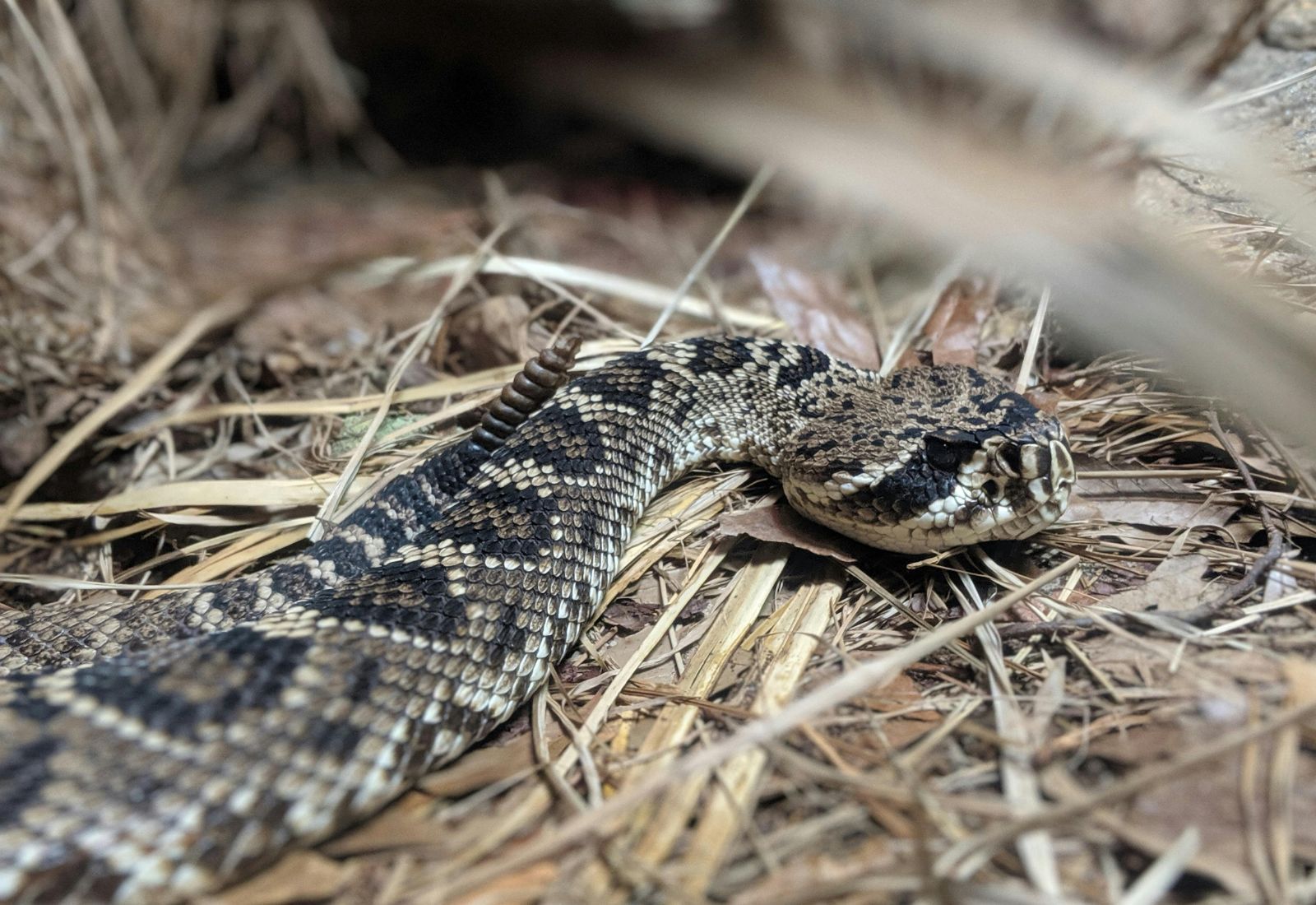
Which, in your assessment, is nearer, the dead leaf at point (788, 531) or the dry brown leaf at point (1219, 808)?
the dry brown leaf at point (1219, 808)

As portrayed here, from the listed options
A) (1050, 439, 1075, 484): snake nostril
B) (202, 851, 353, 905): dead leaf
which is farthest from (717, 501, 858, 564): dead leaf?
(202, 851, 353, 905): dead leaf

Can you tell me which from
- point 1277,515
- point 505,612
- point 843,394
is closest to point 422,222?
point 843,394

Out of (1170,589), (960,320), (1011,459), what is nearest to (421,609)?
(1011,459)

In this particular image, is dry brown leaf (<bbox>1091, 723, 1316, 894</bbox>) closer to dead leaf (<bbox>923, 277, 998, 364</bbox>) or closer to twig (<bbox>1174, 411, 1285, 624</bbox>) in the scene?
twig (<bbox>1174, 411, 1285, 624</bbox>)

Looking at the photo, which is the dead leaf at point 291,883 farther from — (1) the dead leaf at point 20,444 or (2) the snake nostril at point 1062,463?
(1) the dead leaf at point 20,444

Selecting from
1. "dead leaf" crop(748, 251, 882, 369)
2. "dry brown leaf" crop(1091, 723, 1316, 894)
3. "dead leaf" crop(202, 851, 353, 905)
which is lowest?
"dead leaf" crop(202, 851, 353, 905)

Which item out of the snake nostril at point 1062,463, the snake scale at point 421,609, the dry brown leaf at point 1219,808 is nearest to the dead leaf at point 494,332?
the snake scale at point 421,609

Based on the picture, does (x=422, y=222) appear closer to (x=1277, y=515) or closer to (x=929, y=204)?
(x=929, y=204)
